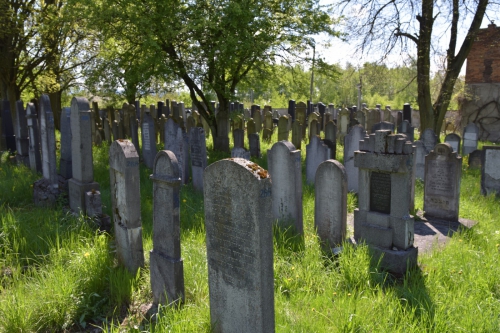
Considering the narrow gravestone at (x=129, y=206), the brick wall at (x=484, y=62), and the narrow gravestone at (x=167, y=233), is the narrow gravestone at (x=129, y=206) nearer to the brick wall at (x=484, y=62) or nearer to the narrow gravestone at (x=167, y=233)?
the narrow gravestone at (x=167, y=233)

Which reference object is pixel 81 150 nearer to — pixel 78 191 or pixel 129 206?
pixel 78 191

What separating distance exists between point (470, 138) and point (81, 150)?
39.4ft

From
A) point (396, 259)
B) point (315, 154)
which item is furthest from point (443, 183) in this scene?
point (396, 259)

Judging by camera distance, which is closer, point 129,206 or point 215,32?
point 129,206

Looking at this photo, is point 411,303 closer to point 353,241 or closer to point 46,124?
point 353,241

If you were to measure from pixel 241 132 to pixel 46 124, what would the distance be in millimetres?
6015

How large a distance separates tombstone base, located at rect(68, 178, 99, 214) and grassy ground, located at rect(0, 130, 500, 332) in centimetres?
49

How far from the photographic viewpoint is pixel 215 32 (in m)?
12.4

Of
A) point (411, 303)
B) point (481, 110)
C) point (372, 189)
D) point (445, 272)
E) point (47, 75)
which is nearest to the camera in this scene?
point (411, 303)

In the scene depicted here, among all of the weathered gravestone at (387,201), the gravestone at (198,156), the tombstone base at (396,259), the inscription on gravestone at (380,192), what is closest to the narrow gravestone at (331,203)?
the weathered gravestone at (387,201)

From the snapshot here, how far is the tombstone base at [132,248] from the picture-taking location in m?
4.99

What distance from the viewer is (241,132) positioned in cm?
1262

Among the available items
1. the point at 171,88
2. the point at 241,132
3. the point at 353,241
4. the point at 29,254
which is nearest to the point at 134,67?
the point at 171,88

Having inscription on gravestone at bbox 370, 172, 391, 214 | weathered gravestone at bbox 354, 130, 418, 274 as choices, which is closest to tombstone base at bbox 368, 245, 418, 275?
weathered gravestone at bbox 354, 130, 418, 274
